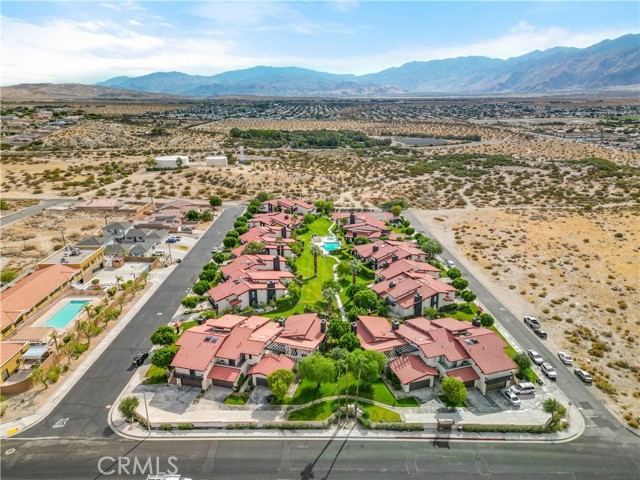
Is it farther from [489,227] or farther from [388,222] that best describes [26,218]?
[489,227]

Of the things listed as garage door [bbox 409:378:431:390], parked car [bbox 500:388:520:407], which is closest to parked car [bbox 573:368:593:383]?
Result: parked car [bbox 500:388:520:407]

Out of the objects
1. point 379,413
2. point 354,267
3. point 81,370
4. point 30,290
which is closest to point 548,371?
point 379,413

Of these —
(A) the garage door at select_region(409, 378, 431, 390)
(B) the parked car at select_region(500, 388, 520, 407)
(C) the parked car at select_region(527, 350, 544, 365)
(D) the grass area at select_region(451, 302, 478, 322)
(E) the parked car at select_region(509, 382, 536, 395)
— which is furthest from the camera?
(D) the grass area at select_region(451, 302, 478, 322)

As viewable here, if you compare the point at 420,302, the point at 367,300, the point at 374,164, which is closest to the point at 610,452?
the point at 420,302

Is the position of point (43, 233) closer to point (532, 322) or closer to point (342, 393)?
point (342, 393)

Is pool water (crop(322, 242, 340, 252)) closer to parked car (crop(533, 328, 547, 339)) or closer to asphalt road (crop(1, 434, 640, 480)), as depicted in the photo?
parked car (crop(533, 328, 547, 339))

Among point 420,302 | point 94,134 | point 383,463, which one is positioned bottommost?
point 383,463

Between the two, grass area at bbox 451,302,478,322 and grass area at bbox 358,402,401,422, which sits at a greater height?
grass area at bbox 451,302,478,322
